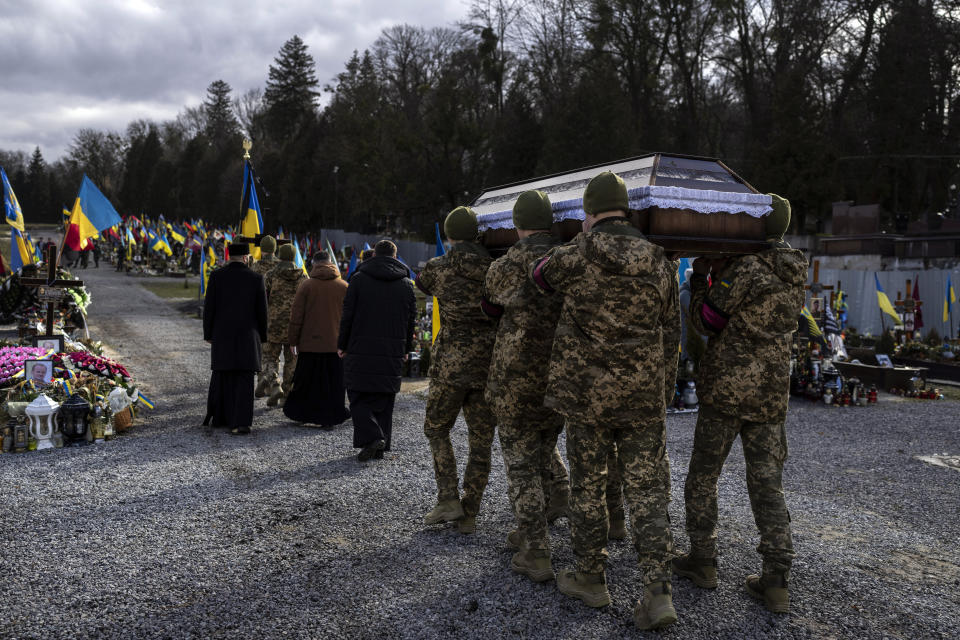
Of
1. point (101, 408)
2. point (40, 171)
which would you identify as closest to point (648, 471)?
point (101, 408)

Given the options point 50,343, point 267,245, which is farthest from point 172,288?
point 50,343

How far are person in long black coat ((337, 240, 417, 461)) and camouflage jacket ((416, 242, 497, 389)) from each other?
58.5 inches

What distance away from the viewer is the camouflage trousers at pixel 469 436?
14.1ft

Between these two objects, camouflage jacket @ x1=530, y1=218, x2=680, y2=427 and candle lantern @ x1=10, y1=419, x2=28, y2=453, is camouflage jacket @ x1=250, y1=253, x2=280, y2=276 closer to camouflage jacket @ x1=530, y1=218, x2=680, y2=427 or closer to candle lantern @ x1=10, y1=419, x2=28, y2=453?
candle lantern @ x1=10, y1=419, x2=28, y2=453

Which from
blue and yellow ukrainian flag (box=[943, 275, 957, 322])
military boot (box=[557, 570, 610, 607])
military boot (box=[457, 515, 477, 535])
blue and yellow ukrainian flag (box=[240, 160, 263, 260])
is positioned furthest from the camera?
blue and yellow ukrainian flag (box=[943, 275, 957, 322])

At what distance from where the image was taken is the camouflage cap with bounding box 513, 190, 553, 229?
3.81m

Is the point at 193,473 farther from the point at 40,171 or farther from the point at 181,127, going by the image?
the point at 40,171

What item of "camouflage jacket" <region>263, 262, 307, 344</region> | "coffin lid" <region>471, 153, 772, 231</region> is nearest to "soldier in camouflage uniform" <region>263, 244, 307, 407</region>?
"camouflage jacket" <region>263, 262, 307, 344</region>

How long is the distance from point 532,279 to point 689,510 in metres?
1.47

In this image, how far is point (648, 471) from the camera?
3305 mm

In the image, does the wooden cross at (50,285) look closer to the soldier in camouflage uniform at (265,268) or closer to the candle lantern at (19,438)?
the candle lantern at (19,438)

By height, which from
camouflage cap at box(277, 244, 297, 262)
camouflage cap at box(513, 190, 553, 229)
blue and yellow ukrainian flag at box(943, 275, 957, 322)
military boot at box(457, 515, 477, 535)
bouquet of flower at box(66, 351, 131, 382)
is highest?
camouflage cap at box(513, 190, 553, 229)

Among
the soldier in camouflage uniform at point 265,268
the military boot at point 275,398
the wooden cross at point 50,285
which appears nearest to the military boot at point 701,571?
the military boot at point 275,398

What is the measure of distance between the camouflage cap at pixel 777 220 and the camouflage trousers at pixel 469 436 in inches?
71.0
